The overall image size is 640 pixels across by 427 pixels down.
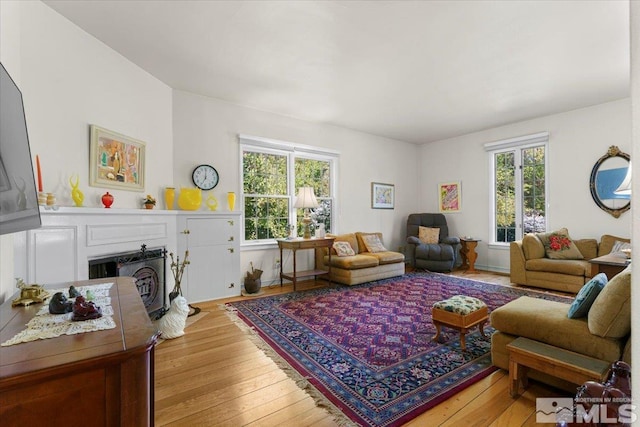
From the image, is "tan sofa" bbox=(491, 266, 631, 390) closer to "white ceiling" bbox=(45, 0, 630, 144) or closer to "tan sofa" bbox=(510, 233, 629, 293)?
"white ceiling" bbox=(45, 0, 630, 144)

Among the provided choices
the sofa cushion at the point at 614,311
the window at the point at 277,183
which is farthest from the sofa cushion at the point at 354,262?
the sofa cushion at the point at 614,311

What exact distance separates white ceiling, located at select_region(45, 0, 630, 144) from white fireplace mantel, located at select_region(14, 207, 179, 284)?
166cm

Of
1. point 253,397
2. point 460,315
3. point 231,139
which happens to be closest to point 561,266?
point 460,315

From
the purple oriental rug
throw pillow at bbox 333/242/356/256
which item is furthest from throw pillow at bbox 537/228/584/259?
throw pillow at bbox 333/242/356/256

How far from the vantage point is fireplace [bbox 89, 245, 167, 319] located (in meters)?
2.66

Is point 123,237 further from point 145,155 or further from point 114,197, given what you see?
point 145,155

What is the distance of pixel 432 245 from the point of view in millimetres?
5578

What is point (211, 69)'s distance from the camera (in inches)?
131

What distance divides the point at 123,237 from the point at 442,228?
550 cm

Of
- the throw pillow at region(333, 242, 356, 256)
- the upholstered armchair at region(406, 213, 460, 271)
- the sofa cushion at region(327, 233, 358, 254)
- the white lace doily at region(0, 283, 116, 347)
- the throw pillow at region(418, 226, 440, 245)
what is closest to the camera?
the white lace doily at region(0, 283, 116, 347)

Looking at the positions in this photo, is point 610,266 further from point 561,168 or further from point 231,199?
point 231,199

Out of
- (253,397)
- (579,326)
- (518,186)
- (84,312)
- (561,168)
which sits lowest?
(253,397)

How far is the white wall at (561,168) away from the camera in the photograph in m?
4.42

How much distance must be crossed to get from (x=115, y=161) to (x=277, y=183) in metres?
2.35
